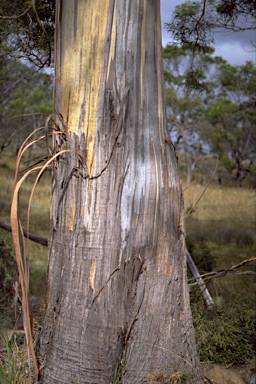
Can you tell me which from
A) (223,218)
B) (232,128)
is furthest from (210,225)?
(232,128)

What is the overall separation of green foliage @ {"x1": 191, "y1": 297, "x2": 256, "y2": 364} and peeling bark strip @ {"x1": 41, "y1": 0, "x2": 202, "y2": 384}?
93 centimetres

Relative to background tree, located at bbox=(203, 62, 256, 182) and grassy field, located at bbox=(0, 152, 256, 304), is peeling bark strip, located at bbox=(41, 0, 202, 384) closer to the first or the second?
grassy field, located at bbox=(0, 152, 256, 304)

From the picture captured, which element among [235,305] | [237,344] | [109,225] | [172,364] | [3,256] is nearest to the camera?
[109,225]

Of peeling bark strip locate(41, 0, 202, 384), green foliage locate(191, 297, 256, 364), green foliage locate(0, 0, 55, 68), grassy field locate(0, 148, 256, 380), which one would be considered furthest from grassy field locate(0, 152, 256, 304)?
peeling bark strip locate(41, 0, 202, 384)

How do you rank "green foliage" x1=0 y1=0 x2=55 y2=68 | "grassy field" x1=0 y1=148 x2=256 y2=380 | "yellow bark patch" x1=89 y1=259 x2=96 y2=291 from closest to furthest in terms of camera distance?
"yellow bark patch" x1=89 y1=259 x2=96 y2=291 < "grassy field" x1=0 y1=148 x2=256 y2=380 < "green foliage" x1=0 y1=0 x2=55 y2=68

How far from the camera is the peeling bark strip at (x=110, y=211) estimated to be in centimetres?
240

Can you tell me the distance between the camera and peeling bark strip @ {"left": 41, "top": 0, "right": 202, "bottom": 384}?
7.88 feet

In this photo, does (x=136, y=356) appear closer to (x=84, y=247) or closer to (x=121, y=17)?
(x=84, y=247)

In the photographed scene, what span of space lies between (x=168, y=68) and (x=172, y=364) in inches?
972

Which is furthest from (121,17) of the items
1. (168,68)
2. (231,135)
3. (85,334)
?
(168,68)

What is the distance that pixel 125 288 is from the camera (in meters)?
2.42

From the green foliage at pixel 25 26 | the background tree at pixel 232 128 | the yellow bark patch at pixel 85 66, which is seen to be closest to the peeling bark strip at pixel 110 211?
the yellow bark patch at pixel 85 66

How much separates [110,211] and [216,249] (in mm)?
6806

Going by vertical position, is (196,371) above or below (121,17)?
below
